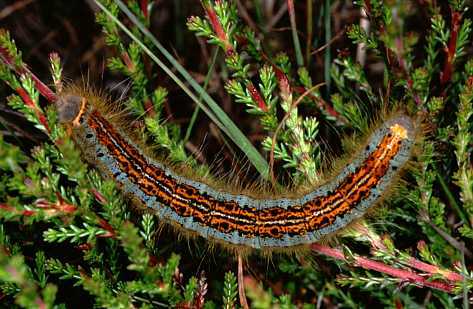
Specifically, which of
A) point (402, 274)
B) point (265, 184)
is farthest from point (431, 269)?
point (265, 184)

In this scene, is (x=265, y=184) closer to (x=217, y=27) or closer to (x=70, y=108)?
(x=217, y=27)

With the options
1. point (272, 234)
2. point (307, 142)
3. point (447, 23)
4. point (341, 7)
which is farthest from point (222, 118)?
point (341, 7)

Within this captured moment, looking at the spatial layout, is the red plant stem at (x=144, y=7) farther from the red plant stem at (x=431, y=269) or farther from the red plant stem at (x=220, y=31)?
the red plant stem at (x=431, y=269)

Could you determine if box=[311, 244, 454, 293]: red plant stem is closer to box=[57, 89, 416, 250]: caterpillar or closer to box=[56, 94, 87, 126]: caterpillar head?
box=[57, 89, 416, 250]: caterpillar

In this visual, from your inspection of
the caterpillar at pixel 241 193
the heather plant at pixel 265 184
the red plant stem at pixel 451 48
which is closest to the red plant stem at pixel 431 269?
the heather plant at pixel 265 184

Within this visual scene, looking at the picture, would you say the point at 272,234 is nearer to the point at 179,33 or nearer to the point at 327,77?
the point at 327,77

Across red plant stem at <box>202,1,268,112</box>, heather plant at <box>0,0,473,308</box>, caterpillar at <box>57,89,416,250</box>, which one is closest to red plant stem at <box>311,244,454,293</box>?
heather plant at <box>0,0,473,308</box>
